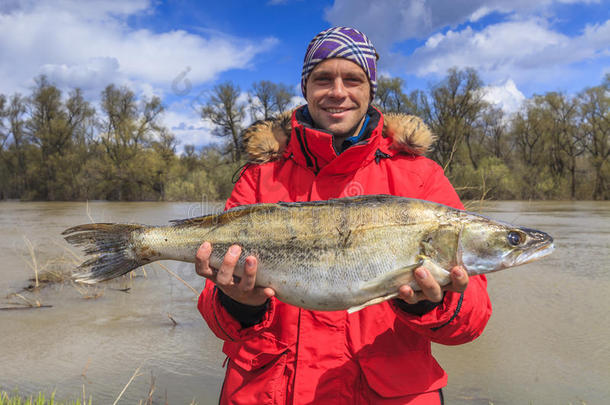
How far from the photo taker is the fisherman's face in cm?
311

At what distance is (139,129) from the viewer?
44375 mm

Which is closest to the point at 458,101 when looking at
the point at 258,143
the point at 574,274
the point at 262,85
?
the point at 262,85

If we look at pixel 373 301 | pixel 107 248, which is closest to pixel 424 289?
pixel 373 301

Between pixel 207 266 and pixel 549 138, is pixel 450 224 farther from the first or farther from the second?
pixel 549 138

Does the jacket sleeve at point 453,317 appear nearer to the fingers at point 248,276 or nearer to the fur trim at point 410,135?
the fingers at point 248,276

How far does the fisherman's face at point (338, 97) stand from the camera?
3107mm

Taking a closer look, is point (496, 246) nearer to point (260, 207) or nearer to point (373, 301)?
point (373, 301)

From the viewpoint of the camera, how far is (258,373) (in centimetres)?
274

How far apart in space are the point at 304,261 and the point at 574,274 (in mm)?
9280

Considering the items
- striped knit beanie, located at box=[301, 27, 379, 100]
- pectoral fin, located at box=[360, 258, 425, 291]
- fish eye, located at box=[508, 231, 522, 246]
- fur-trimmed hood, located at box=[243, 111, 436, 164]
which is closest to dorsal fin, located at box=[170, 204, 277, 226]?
fur-trimmed hood, located at box=[243, 111, 436, 164]

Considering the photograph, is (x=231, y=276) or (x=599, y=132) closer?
(x=231, y=276)

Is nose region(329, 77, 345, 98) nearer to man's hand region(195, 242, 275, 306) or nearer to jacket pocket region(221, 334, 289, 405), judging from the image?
man's hand region(195, 242, 275, 306)

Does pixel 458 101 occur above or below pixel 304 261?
above

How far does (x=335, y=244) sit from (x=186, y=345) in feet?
13.4
